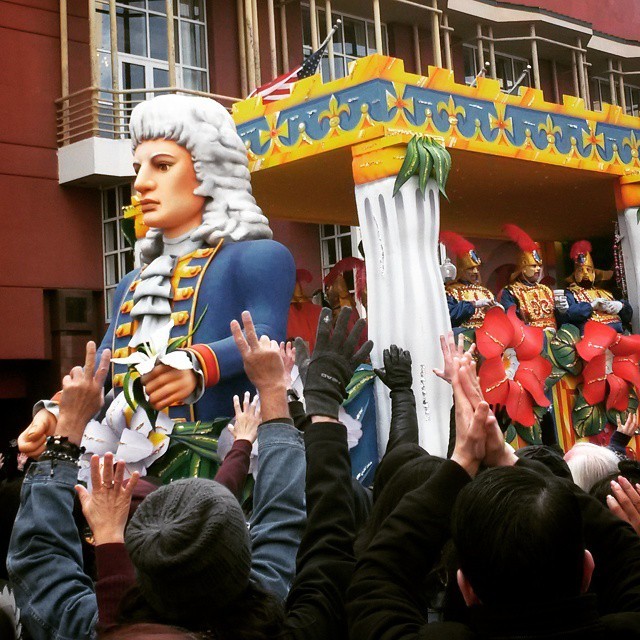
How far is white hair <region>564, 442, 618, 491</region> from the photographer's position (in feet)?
12.3

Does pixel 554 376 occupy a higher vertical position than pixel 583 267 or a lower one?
lower

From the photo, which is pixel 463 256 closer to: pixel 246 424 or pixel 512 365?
pixel 512 365

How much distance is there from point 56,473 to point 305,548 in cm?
55

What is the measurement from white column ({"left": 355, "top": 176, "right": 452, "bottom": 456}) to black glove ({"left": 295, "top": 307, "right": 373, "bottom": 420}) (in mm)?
2810

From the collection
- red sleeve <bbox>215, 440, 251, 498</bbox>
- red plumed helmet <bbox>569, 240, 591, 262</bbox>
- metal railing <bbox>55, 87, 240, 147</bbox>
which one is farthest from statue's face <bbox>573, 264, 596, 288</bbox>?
red sleeve <bbox>215, 440, 251, 498</bbox>

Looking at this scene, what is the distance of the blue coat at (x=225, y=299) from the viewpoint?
444 cm

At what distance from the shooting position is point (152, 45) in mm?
13188

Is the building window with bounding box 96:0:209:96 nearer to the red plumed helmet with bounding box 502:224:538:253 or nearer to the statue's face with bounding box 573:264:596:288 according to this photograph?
the red plumed helmet with bounding box 502:224:538:253

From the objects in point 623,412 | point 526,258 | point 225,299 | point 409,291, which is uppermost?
point 526,258

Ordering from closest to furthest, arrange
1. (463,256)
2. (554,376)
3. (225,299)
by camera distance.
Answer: (225,299), (554,376), (463,256)

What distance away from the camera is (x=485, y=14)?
15625mm

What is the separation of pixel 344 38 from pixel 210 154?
10360mm

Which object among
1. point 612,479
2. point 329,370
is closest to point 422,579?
point 329,370

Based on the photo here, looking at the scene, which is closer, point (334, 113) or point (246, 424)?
point (246, 424)
